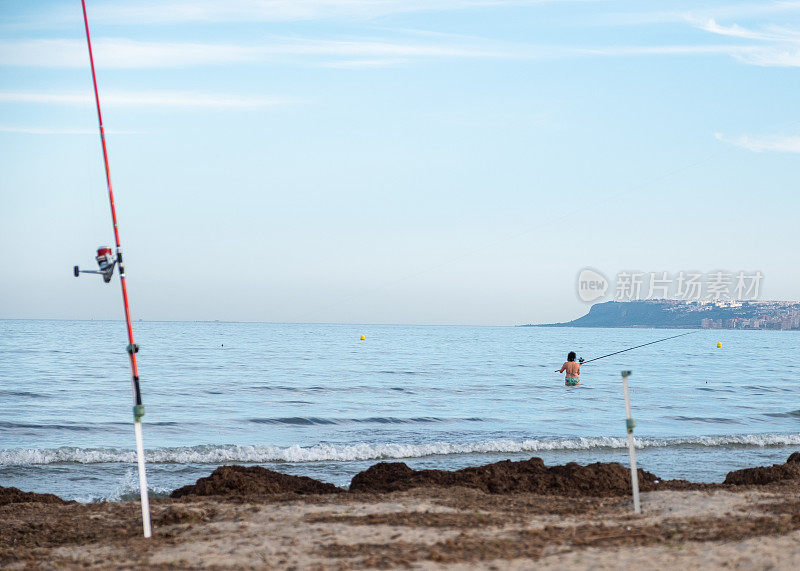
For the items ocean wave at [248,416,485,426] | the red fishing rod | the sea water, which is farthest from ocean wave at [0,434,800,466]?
the red fishing rod

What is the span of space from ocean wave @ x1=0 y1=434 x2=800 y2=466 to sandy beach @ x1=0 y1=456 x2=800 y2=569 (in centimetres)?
572

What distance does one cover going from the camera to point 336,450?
1684 centimetres

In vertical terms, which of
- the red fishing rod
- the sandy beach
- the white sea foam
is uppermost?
the red fishing rod

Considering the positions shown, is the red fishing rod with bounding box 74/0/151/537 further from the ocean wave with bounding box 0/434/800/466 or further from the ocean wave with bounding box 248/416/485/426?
the ocean wave with bounding box 248/416/485/426

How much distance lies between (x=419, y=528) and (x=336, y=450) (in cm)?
978

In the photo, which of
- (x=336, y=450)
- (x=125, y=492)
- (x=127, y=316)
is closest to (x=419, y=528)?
(x=127, y=316)

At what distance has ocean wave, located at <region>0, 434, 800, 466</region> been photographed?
51.4ft

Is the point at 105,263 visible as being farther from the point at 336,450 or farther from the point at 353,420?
the point at 353,420

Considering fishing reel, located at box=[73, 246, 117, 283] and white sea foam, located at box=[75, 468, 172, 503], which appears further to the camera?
white sea foam, located at box=[75, 468, 172, 503]

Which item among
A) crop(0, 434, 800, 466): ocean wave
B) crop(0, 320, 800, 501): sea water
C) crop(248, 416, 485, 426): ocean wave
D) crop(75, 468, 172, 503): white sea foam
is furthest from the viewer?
crop(248, 416, 485, 426): ocean wave

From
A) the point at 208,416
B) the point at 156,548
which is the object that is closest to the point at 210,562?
the point at 156,548

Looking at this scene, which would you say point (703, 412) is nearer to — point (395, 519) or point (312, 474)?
point (312, 474)

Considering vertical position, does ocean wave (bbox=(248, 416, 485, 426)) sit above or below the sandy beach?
below

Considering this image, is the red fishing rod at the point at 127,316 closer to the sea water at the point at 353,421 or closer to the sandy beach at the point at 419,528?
the sandy beach at the point at 419,528
